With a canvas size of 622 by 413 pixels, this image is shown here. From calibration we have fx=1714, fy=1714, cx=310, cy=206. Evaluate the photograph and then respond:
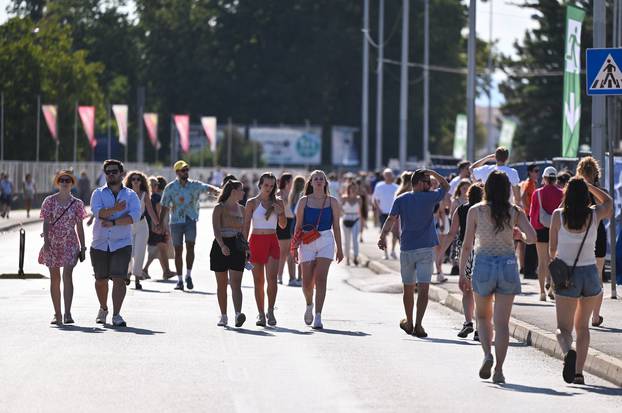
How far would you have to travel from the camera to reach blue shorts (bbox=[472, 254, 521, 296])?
1306 centimetres

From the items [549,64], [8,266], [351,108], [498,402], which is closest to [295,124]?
[351,108]

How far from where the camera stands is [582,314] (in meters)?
13.2

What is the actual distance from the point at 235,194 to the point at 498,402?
688 cm

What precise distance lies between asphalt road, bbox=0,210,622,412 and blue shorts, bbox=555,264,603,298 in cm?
71

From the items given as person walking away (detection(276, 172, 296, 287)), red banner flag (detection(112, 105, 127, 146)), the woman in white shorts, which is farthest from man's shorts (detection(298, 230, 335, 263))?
red banner flag (detection(112, 105, 127, 146))

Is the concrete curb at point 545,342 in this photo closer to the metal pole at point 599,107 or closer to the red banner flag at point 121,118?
the metal pole at point 599,107

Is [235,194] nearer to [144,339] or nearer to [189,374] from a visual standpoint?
[144,339]

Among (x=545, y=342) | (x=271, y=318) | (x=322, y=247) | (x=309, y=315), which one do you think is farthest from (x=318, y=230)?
(x=545, y=342)

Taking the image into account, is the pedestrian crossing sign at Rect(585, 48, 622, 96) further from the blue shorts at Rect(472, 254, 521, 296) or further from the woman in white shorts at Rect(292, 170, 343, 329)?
the blue shorts at Rect(472, 254, 521, 296)

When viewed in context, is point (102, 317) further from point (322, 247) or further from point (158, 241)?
point (158, 241)

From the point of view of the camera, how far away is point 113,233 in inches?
691

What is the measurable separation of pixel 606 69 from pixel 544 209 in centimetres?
202

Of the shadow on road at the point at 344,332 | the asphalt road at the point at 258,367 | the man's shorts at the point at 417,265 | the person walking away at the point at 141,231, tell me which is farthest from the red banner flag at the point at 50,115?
the man's shorts at the point at 417,265

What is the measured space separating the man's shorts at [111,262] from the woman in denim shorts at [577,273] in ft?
18.7
